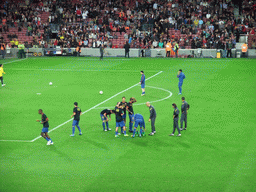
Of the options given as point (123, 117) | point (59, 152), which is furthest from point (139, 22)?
point (59, 152)

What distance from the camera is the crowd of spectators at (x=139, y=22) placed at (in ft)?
190

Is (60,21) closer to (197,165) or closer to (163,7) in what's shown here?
(163,7)

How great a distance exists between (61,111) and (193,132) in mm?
9647

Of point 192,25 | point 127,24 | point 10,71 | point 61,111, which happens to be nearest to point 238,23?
point 192,25

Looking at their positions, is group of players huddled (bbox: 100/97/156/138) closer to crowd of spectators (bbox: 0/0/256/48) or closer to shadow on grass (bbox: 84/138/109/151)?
shadow on grass (bbox: 84/138/109/151)

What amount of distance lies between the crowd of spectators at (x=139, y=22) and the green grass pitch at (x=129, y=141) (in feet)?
55.0

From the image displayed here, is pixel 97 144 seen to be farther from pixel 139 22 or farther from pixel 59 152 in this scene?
pixel 139 22

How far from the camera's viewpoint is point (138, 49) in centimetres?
5759

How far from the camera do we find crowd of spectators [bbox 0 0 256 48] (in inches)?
2282

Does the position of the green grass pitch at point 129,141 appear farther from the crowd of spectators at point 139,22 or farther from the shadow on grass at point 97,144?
the crowd of spectators at point 139,22

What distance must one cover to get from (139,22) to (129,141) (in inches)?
1680

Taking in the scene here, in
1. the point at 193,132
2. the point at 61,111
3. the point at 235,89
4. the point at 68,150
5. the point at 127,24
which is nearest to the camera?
the point at 68,150

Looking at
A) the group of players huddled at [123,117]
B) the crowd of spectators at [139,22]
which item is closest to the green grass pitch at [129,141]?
the group of players huddled at [123,117]

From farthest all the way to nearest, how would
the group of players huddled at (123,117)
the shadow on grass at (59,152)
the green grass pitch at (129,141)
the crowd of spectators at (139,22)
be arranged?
the crowd of spectators at (139,22) < the group of players huddled at (123,117) < the shadow on grass at (59,152) < the green grass pitch at (129,141)
